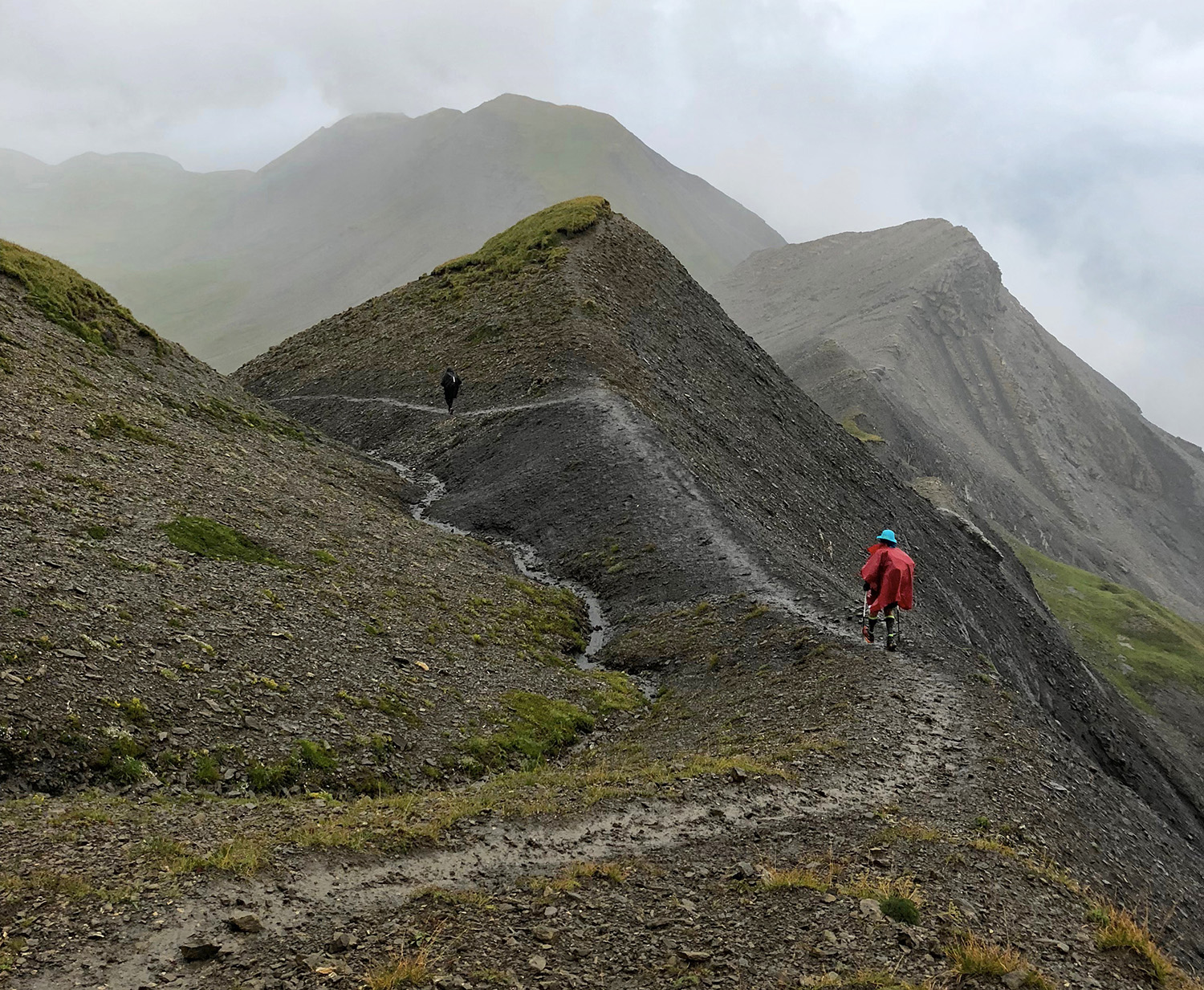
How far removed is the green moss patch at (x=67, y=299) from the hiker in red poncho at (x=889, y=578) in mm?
38422

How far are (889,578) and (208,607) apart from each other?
19571 mm

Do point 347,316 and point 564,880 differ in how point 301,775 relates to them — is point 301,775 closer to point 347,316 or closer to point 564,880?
point 564,880

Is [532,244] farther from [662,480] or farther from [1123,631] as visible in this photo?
[1123,631]

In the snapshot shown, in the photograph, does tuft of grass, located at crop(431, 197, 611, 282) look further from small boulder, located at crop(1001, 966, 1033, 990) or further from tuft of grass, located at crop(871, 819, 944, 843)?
small boulder, located at crop(1001, 966, 1033, 990)

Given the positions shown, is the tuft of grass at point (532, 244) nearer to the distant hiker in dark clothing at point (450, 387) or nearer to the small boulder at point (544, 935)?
the distant hiker in dark clothing at point (450, 387)

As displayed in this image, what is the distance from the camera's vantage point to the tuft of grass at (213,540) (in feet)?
90.7

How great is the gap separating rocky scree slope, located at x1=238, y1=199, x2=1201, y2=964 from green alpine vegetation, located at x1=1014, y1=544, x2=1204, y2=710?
162ft

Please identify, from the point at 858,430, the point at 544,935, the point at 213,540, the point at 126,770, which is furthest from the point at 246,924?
the point at 858,430

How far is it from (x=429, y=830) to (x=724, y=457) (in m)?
41.7

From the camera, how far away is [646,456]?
157 ft

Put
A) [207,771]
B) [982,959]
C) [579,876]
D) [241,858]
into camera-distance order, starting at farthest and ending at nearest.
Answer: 1. [207,771]
2. [579,876]
3. [241,858]
4. [982,959]

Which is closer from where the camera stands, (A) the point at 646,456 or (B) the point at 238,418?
(B) the point at 238,418

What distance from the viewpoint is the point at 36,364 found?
119ft

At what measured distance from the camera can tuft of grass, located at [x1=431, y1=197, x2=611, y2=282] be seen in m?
77.3
